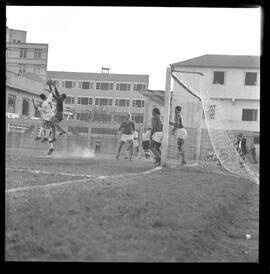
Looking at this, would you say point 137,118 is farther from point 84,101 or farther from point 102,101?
point 84,101

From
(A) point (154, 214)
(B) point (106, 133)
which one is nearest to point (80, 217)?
(A) point (154, 214)

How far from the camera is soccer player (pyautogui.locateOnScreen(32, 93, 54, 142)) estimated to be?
9101 millimetres

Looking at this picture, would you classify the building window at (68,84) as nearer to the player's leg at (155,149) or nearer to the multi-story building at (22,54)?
the multi-story building at (22,54)

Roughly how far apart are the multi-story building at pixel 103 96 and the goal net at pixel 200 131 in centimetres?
109

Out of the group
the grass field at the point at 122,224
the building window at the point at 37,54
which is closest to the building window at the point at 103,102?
the building window at the point at 37,54

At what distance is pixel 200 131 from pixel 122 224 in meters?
9.51

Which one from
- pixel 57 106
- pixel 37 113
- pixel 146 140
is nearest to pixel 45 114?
pixel 37 113

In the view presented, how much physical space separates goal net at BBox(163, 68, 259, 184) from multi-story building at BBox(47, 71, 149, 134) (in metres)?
1.09

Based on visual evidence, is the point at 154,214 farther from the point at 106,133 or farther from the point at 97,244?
the point at 106,133

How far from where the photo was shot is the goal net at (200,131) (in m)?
11.9

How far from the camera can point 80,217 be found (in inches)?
154

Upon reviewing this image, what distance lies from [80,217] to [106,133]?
1188cm

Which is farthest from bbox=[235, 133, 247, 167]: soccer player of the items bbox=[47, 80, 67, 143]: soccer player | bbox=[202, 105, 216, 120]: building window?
bbox=[47, 80, 67, 143]: soccer player

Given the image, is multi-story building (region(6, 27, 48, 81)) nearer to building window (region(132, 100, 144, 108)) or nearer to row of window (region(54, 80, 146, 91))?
row of window (region(54, 80, 146, 91))
